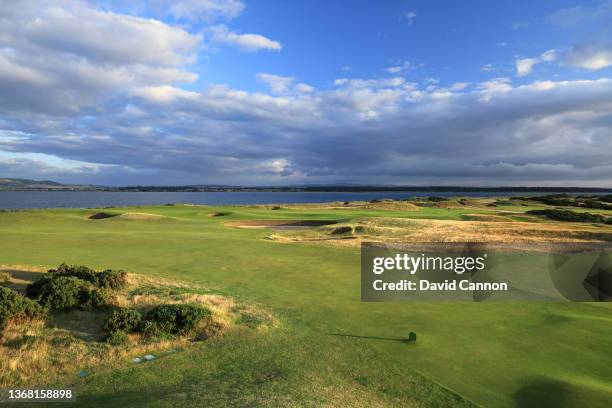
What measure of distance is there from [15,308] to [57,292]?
6.02ft

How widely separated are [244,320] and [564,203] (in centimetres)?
10948

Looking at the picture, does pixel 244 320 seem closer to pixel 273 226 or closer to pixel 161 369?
pixel 161 369

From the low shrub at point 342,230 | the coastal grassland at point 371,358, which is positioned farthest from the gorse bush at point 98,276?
the low shrub at point 342,230

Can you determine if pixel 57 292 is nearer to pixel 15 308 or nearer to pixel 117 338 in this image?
pixel 15 308

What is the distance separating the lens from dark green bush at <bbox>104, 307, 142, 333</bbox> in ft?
40.7

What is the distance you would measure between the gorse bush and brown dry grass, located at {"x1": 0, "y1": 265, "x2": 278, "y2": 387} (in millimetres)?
821

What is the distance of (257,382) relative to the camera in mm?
9289

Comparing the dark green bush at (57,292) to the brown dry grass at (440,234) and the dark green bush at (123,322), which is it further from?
the brown dry grass at (440,234)

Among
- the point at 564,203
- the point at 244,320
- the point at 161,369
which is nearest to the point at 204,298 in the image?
the point at 244,320

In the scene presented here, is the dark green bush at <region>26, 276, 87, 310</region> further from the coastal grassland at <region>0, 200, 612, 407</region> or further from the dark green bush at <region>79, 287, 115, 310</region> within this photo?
the coastal grassland at <region>0, 200, 612, 407</region>

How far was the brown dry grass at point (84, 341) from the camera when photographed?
9.70 meters

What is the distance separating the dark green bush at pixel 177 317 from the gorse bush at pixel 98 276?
4.83 metres

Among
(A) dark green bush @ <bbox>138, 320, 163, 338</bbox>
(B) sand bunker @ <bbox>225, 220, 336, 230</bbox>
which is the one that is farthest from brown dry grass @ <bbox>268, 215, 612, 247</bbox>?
(A) dark green bush @ <bbox>138, 320, 163, 338</bbox>

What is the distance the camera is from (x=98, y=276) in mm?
17438
